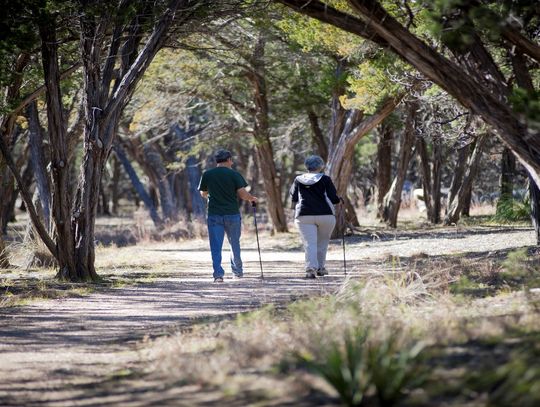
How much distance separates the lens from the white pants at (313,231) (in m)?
14.1

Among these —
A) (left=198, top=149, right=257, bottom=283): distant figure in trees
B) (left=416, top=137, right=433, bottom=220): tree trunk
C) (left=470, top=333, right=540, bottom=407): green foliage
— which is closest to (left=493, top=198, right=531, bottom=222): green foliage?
(left=416, top=137, right=433, bottom=220): tree trunk

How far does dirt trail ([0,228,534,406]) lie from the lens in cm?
682

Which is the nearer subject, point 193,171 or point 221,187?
point 221,187

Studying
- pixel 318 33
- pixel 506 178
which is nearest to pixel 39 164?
pixel 318 33

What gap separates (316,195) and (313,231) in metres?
0.55

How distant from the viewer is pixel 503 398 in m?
5.38

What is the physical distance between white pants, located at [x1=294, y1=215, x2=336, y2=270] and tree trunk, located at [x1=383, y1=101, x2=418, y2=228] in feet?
45.2

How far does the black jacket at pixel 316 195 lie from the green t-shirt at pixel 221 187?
42.7 inches

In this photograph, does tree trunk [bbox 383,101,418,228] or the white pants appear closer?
the white pants

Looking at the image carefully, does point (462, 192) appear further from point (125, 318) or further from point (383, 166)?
point (125, 318)

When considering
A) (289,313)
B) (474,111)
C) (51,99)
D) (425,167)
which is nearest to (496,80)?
(474,111)

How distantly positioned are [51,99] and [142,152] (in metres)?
22.9

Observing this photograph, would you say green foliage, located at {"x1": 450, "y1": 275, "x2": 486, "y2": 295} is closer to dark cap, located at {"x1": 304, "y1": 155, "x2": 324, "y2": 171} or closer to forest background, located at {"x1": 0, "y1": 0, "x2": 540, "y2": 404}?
forest background, located at {"x1": 0, "y1": 0, "x2": 540, "y2": 404}

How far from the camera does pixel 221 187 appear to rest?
1462 cm
